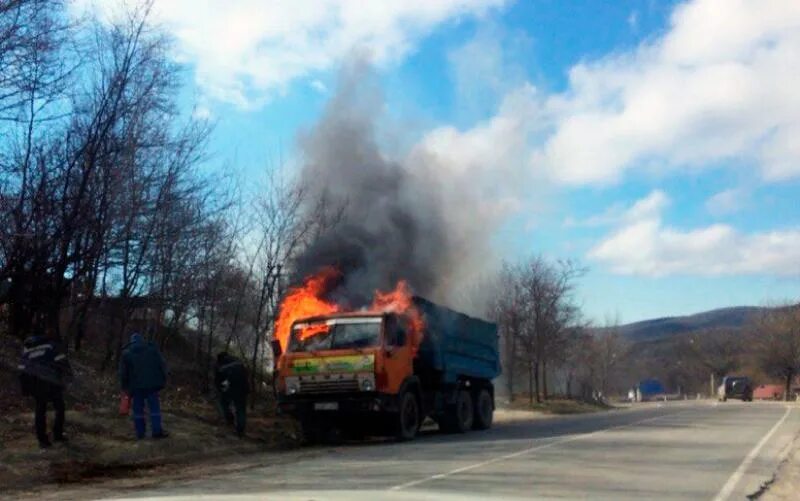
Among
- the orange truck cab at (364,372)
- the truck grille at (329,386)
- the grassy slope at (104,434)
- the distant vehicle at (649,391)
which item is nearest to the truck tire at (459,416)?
the orange truck cab at (364,372)

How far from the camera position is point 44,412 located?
45.6ft

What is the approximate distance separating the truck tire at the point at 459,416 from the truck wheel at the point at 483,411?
28.3 inches

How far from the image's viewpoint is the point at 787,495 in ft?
35.9

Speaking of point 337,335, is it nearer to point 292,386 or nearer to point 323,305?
point 292,386

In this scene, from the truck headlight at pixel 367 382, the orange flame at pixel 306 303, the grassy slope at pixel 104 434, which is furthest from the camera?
the orange flame at pixel 306 303

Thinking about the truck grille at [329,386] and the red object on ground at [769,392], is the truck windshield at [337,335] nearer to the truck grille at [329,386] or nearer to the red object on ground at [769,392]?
the truck grille at [329,386]

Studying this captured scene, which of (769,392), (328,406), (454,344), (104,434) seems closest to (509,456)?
(328,406)

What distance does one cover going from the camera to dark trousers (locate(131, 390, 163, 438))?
51.0ft

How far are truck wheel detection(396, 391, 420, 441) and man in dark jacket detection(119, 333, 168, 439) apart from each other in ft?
15.9

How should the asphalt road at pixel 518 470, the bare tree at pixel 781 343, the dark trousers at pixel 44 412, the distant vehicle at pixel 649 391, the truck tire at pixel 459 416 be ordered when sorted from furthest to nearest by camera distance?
the distant vehicle at pixel 649 391 → the bare tree at pixel 781 343 → the truck tire at pixel 459 416 → the dark trousers at pixel 44 412 → the asphalt road at pixel 518 470

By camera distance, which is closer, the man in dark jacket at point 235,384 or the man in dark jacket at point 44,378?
the man in dark jacket at point 44,378

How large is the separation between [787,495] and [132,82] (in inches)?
575

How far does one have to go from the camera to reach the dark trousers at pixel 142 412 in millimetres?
15531

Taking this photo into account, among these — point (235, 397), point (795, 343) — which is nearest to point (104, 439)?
point (235, 397)
